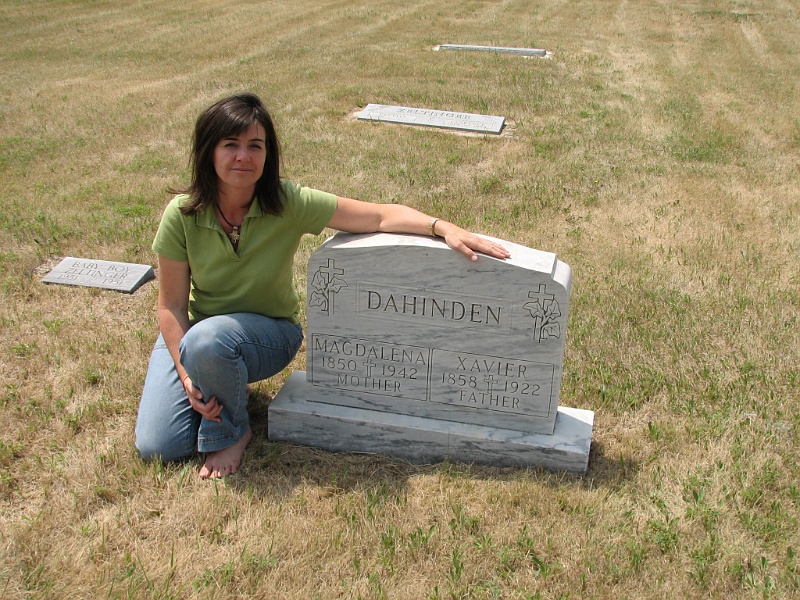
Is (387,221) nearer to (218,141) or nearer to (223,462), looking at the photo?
(218,141)

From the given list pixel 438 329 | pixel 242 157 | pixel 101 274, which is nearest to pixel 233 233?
pixel 242 157

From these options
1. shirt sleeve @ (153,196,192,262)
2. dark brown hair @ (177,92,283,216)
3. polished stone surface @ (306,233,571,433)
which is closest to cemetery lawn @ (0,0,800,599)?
polished stone surface @ (306,233,571,433)

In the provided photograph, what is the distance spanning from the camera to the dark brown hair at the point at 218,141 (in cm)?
351

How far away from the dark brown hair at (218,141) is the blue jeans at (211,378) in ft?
1.71

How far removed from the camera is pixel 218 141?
3.54m

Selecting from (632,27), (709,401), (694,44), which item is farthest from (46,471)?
(632,27)

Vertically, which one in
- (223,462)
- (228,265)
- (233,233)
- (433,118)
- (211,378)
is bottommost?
(433,118)

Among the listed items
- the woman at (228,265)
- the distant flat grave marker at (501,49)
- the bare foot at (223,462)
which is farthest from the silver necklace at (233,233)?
the distant flat grave marker at (501,49)

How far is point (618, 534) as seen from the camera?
329cm

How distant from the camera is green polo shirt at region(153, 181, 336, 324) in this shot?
372 cm

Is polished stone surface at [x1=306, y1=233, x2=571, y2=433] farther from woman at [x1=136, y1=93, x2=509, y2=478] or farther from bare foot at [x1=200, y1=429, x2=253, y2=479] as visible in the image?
bare foot at [x1=200, y1=429, x2=253, y2=479]

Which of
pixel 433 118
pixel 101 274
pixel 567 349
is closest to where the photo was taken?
pixel 567 349

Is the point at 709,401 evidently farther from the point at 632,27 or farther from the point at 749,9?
the point at 749,9

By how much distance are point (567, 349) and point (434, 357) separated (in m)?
1.36
